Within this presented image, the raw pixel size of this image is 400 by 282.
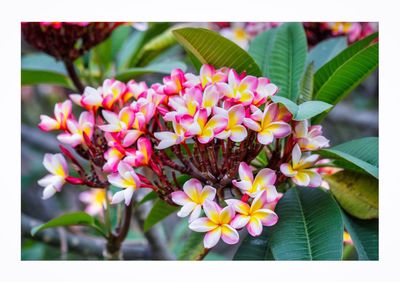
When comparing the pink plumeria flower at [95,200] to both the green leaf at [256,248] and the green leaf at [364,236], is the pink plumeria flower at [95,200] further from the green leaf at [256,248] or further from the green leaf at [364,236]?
the green leaf at [364,236]

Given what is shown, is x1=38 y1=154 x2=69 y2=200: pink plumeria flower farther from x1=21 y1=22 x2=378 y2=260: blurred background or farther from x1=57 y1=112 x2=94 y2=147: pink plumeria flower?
x1=21 y1=22 x2=378 y2=260: blurred background

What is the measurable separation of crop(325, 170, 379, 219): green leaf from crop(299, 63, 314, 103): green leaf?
0.54ft

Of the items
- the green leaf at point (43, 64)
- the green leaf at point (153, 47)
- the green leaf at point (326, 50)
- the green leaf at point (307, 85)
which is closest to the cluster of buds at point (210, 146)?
the green leaf at point (307, 85)

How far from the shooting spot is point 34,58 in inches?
71.7

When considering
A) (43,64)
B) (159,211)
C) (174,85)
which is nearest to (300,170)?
(174,85)

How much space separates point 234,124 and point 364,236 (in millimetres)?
414

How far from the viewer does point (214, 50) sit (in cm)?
108

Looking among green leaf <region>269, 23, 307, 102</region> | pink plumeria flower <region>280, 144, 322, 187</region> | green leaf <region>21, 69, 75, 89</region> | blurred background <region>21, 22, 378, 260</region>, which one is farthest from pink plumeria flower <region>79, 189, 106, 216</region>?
pink plumeria flower <region>280, 144, 322, 187</region>

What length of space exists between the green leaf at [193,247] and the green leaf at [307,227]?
262 millimetres

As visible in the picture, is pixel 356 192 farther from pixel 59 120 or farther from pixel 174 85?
pixel 59 120

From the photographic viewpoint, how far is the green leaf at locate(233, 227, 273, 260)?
3.59 feet

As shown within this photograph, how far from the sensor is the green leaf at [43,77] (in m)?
1.68

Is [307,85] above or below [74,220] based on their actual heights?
above

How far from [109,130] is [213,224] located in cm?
25
